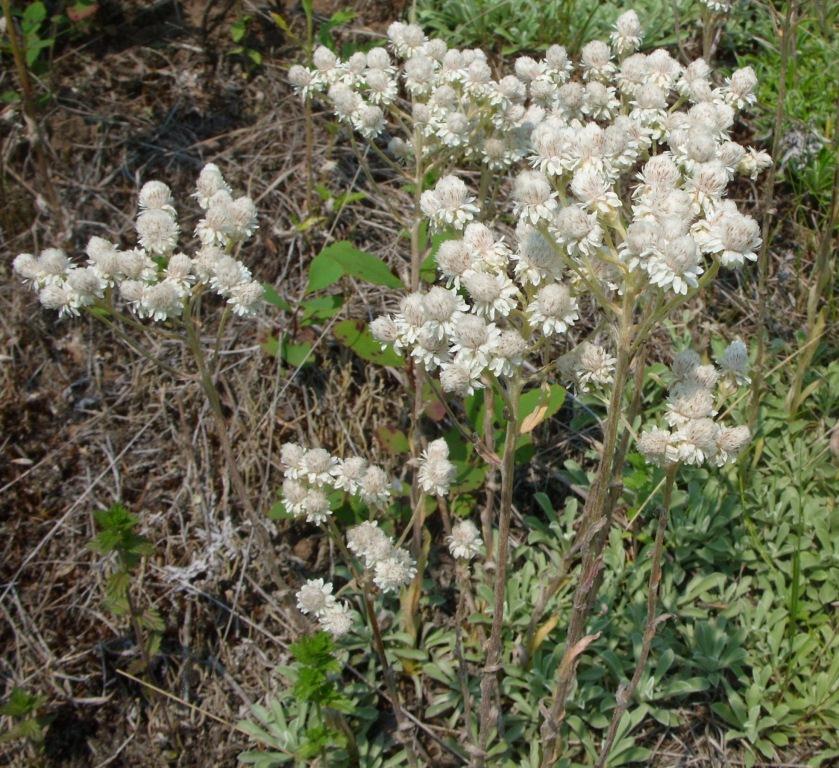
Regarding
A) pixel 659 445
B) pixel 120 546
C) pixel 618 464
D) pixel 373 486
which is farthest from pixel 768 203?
pixel 120 546

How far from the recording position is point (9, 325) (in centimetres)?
321

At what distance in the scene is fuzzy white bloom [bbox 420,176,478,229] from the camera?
6.36 feet

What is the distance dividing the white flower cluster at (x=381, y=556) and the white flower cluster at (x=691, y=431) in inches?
27.4

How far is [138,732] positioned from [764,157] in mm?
2451

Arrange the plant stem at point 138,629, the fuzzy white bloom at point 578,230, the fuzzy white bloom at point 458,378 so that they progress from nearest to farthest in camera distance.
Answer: the fuzzy white bloom at point 578,230 < the fuzzy white bloom at point 458,378 < the plant stem at point 138,629

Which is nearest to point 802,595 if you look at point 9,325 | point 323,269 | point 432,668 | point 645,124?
point 432,668

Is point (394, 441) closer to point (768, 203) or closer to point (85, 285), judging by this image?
point (85, 285)

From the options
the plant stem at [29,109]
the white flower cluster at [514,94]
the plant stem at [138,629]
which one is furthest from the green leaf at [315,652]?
the plant stem at [29,109]

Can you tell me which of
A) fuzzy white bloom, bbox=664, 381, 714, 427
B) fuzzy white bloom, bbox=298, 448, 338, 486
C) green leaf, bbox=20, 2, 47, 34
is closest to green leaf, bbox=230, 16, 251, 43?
green leaf, bbox=20, 2, 47, 34

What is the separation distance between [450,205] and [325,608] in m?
1.02

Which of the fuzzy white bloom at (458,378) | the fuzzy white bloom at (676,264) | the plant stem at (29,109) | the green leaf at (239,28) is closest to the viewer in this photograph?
the fuzzy white bloom at (676,264)

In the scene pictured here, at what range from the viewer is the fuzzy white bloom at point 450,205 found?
6.36 feet

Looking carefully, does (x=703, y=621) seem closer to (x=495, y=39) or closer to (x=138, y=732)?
(x=138, y=732)

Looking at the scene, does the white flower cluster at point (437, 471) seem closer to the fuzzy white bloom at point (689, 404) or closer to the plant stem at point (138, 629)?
the fuzzy white bloom at point (689, 404)
